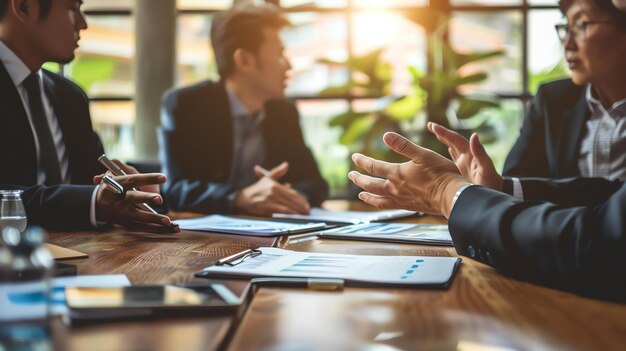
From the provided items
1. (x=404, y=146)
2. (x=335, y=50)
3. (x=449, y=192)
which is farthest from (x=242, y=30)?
(x=449, y=192)

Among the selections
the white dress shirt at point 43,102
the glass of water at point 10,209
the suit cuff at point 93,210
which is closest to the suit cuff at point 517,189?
the suit cuff at point 93,210

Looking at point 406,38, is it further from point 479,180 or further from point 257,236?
point 257,236

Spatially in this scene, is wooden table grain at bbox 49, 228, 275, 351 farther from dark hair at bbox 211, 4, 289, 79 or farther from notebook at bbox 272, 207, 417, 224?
dark hair at bbox 211, 4, 289, 79

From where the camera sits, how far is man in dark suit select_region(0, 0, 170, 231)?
5.51ft

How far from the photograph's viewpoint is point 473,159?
1.78 m

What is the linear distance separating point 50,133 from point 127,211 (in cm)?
66

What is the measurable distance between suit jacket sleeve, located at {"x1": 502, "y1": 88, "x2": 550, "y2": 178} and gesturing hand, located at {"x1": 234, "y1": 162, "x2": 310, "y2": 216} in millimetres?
931

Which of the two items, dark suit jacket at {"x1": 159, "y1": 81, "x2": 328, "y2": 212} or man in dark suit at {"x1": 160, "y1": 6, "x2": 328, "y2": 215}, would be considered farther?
man in dark suit at {"x1": 160, "y1": 6, "x2": 328, "y2": 215}

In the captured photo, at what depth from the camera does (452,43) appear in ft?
14.2

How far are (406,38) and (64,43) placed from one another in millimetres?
2609

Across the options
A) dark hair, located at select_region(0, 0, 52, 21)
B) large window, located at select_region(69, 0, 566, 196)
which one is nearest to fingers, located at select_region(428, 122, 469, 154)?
dark hair, located at select_region(0, 0, 52, 21)

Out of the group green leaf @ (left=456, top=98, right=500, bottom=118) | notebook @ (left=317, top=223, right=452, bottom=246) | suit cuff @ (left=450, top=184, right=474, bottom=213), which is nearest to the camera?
suit cuff @ (left=450, top=184, right=474, bottom=213)

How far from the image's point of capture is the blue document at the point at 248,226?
165 cm

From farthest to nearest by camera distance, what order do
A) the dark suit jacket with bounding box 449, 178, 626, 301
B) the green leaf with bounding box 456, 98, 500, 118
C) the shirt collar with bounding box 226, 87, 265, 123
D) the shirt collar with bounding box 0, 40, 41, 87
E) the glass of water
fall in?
1. the green leaf with bounding box 456, 98, 500, 118
2. the shirt collar with bounding box 226, 87, 265, 123
3. the shirt collar with bounding box 0, 40, 41, 87
4. the glass of water
5. the dark suit jacket with bounding box 449, 178, 626, 301
